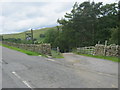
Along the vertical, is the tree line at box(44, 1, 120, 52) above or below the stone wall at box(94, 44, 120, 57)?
above

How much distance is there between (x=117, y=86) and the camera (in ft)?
19.5

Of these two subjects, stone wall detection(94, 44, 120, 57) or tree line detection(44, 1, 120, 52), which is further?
tree line detection(44, 1, 120, 52)

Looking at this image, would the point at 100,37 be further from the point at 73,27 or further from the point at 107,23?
the point at 73,27

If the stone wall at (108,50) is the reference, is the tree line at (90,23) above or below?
above

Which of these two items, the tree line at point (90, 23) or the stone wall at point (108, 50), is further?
the tree line at point (90, 23)

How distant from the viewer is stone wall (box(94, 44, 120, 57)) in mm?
15109

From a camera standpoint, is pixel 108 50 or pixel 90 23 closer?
pixel 108 50

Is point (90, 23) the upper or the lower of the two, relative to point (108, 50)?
upper

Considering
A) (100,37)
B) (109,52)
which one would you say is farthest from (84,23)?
(109,52)

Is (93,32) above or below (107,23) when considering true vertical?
below

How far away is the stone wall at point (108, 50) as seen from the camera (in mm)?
15109

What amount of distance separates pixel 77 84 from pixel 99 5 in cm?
4093

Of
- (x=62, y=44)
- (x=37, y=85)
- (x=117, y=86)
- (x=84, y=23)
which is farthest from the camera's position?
(x=62, y=44)

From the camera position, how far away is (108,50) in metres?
16.2
